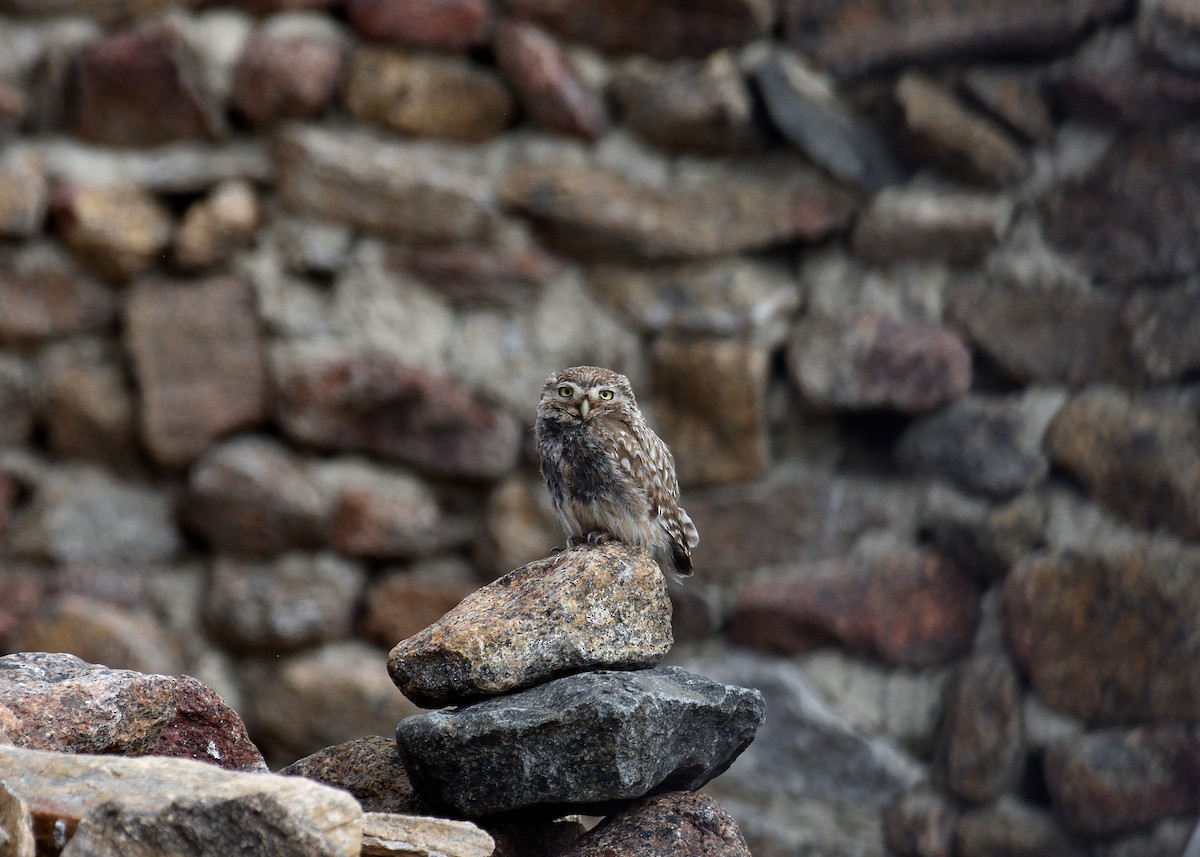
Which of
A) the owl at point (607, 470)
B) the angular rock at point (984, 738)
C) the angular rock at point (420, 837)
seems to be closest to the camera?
the angular rock at point (420, 837)

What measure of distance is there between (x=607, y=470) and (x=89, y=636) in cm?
231

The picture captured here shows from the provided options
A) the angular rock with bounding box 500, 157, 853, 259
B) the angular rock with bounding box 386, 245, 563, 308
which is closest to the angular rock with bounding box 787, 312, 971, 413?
the angular rock with bounding box 500, 157, 853, 259

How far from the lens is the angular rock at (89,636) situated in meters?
5.06

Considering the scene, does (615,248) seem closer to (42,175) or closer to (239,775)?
(42,175)

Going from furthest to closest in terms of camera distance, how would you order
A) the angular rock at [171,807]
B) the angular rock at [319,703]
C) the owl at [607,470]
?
the angular rock at [319,703]
the owl at [607,470]
the angular rock at [171,807]

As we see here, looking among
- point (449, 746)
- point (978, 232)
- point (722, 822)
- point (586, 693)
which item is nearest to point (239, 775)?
point (449, 746)

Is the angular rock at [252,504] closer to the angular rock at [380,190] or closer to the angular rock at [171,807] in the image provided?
the angular rock at [380,190]

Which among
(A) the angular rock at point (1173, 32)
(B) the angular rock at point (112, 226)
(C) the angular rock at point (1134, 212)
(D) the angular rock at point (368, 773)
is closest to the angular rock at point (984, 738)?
(C) the angular rock at point (1134, 212)

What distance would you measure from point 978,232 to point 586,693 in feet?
9.73

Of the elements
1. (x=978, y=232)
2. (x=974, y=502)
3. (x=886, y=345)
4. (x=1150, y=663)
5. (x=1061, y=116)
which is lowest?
(x=1150, y=663)

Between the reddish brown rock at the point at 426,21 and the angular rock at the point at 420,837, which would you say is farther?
the reddish brown rock at the point at 426,21

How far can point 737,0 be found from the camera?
5.28 meters

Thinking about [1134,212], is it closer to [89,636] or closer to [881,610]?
[881,610]

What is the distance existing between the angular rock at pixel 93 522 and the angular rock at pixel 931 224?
2.90m
